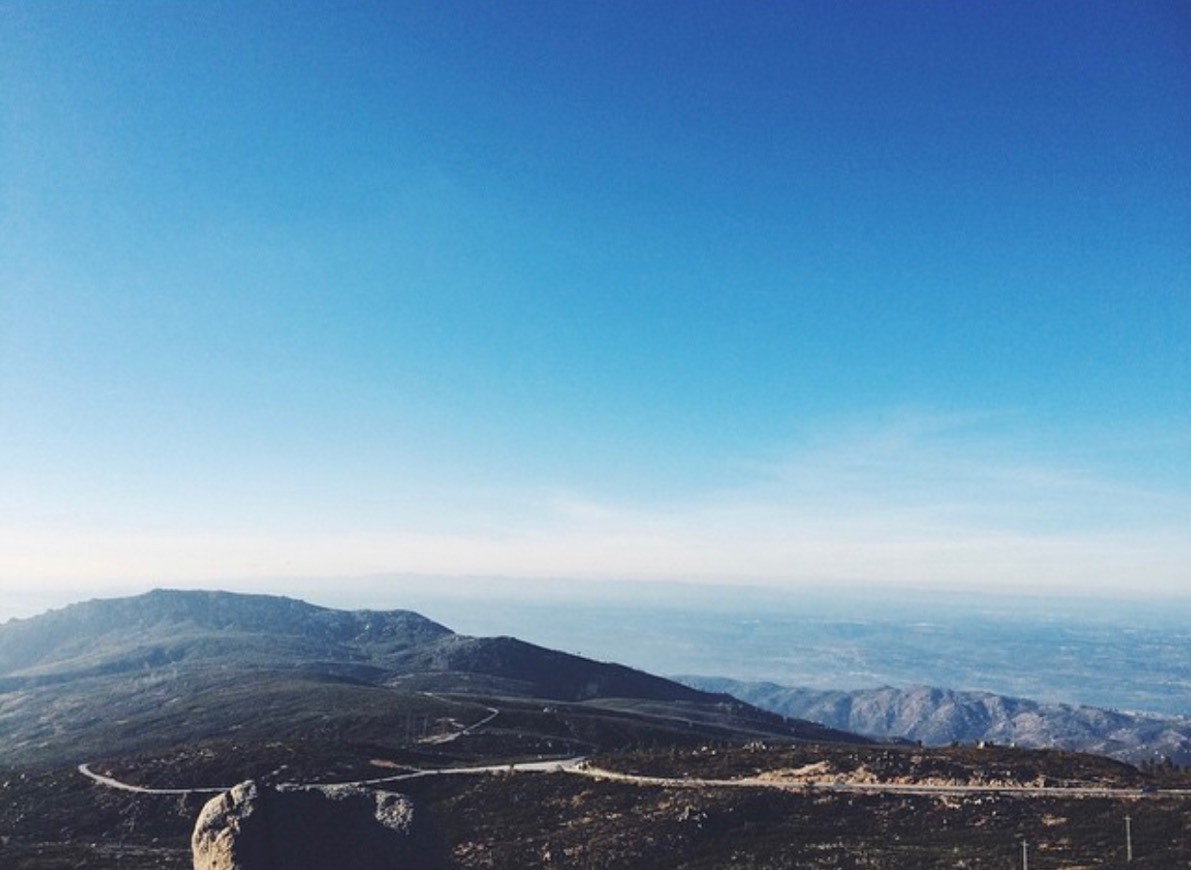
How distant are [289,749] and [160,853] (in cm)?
3635

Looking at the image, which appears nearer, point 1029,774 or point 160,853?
point 1029,774

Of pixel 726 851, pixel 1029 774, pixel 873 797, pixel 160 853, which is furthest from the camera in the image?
pixel 160 853

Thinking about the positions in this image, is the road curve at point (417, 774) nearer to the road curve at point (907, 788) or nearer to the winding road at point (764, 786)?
the winding road at point (764, 786)

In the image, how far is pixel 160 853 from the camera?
233ft

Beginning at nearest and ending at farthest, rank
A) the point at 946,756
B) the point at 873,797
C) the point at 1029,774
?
1. the point at 873,797
2. the point at 1029,774
3. the point at 946,756

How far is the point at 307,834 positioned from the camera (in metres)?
33.1

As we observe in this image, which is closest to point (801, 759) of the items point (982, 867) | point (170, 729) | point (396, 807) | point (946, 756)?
point (946, 756)

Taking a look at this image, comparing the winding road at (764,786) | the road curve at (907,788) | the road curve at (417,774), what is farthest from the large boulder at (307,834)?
the road curve at (417,774)

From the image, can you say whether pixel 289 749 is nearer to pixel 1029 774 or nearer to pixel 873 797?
pixel 873 797

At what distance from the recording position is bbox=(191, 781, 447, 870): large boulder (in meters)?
32.3

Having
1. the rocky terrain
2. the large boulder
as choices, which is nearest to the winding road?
the rocky terrain

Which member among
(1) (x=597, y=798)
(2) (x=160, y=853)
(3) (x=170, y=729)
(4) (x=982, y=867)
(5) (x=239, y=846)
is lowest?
→ (3) (x=170, y=729)

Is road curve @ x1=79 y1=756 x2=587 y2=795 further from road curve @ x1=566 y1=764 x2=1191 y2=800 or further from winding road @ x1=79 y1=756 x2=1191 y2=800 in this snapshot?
road curve @ x1=566 y1=764 x2=1191 y2=800

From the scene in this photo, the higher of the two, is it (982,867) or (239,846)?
(239,846)
